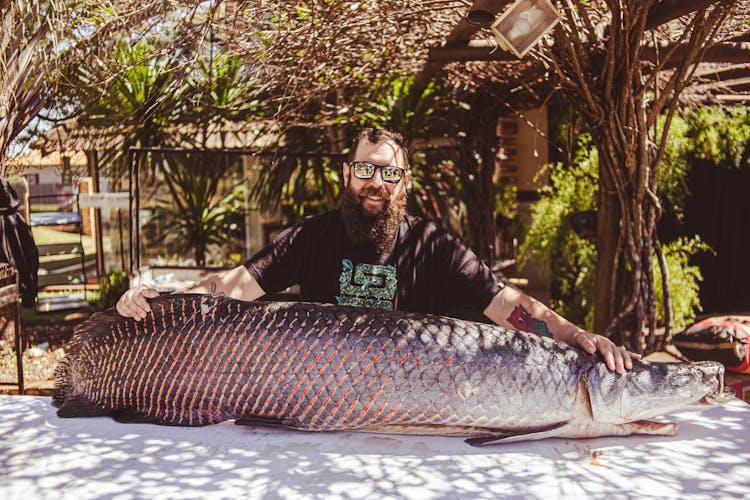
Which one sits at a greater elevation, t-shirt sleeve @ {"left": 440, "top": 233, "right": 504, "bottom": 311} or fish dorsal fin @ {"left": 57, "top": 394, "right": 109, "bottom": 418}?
t-shirt sleeve @ {"left": 440, "top": 233, "right": 504, "bottom": 311}

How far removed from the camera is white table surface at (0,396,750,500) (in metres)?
1.40

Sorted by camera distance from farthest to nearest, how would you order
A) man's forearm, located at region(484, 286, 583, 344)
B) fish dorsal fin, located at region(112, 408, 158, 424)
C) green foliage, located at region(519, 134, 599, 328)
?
1. green foliage, located at region(519, 134, 599, 328)
2. man's forearm, located at region(484, 286, 583, 344)
3. fish dorsal fin, located at region(112, 408, 158, 424)

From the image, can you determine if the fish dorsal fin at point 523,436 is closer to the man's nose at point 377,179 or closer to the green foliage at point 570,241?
the man's nose at point 377,179

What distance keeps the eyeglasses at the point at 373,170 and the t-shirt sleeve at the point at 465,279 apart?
30 centimetres

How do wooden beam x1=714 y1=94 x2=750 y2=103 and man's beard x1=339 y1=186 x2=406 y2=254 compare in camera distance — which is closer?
man's beard x1=339 y1=186 x2=406 y2=254

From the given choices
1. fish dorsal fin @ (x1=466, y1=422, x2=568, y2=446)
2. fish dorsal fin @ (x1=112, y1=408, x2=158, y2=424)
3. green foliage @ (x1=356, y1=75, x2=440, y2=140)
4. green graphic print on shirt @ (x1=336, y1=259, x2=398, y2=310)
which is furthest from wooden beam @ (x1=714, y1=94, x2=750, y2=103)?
fish dorsal fin @ (x1=112, y1=408, x2=158, y2=424)

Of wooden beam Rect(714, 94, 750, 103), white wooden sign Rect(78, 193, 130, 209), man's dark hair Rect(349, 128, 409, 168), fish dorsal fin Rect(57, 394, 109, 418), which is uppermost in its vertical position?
wooden beam Rect(714, 94, 750, 103)

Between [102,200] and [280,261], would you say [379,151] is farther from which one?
[102,200]

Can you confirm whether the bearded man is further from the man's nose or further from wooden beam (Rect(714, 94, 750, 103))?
wooden beam (Rect(714, 94, 750, 103))

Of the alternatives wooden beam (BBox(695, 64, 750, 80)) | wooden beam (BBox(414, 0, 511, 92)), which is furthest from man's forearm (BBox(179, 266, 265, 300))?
wooden beam (BBox(695, 64, 750, 80))

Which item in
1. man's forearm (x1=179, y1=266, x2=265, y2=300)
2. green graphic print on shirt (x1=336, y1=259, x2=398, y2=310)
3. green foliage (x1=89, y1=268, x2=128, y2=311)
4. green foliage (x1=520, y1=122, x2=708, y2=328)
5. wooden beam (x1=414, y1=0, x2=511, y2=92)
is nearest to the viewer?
man's forearm (x1=179, y1=266, x2=265, y2=300)

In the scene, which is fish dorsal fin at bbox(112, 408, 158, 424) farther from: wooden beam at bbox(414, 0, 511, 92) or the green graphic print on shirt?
wooden beam at bbox(414, 0, 511, 92)

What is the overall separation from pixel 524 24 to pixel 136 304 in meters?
1.74

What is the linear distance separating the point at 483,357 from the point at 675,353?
2.05 meters
